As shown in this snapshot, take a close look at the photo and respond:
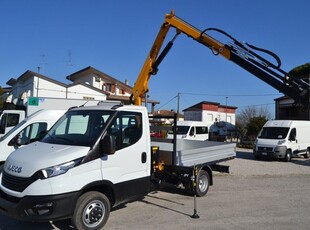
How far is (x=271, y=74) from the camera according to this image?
559 inches

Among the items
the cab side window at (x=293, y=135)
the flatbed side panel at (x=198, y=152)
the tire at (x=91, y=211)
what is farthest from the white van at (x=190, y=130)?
the tire at (x=91, y=211)

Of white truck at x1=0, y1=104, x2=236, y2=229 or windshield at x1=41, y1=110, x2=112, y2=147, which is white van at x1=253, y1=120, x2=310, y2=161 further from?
windshield at x1=41, y1=110, x2=112, y2=147

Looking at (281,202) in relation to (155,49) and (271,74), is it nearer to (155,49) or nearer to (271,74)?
(271,74)

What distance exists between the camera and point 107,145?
5.36 m

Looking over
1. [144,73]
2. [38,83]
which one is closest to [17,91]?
[38,83]

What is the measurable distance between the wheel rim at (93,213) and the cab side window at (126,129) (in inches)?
41.4

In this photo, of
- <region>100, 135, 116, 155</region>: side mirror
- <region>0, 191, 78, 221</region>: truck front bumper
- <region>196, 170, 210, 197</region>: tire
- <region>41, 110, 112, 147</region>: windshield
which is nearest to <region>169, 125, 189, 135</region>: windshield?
<region>196, 170, 210, 197</region>: tire

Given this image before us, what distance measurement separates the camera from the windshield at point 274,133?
18.4 meters

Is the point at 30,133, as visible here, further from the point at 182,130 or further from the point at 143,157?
the point at 182,130

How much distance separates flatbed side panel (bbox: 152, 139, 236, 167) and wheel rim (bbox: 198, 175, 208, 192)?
434 millimetres

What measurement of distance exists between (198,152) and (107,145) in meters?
3.40

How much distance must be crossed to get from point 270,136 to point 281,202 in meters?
11.5

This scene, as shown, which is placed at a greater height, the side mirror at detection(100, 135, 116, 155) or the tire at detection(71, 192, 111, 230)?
the side mirror at detection(100, 135, 116, 155)

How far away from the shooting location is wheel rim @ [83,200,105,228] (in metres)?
5.27
